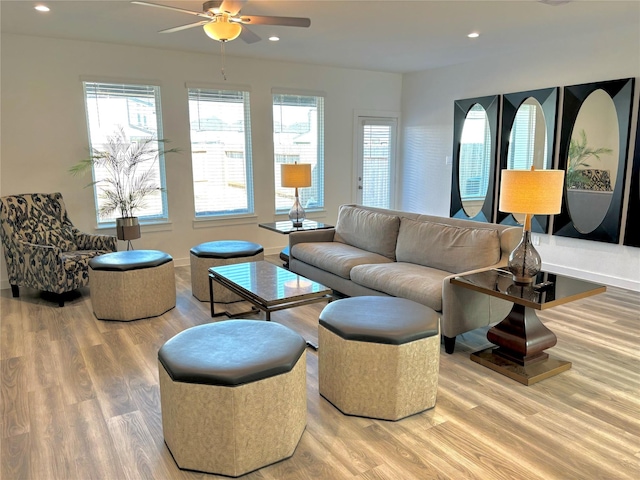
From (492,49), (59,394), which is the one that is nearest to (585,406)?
(59,394)

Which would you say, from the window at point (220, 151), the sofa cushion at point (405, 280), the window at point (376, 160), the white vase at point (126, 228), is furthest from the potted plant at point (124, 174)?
the window at point (376, 160)

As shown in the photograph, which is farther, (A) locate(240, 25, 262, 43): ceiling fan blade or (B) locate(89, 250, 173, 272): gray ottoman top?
(B) locate(89, 250, 173, 272): gray ottoman top

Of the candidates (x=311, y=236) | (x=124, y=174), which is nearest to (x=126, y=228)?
(x=124, y=174)

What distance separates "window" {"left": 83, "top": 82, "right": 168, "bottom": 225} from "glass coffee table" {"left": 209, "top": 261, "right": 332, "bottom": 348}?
2368 mm

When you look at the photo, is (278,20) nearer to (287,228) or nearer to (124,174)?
(287,228)

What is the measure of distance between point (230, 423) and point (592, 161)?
4705mm

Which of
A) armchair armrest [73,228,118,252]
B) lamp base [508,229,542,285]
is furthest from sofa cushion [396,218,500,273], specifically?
armchair armrest [73,228,118,252]

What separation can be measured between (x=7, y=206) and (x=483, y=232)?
4.36m

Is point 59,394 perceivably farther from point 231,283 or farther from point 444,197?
point 444,197

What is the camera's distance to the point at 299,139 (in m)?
6.56

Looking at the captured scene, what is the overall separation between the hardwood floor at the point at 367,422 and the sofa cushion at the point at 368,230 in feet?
3.82

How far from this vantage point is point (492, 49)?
17.9 ft

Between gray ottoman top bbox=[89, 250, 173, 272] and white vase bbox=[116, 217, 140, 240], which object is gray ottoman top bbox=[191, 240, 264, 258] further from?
white vase bbox=[116, 217, 140, 240]

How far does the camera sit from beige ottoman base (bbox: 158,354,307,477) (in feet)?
6.20
